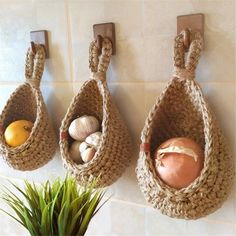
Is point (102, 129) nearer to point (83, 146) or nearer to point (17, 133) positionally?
point (83, 146)

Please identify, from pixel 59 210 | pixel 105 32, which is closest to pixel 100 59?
pixel 105 32

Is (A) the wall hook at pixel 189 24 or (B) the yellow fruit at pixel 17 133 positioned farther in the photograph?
(B) the yellow fruit at pixel 17 133

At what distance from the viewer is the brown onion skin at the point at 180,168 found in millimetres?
487

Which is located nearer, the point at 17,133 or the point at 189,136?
the point at 189,136

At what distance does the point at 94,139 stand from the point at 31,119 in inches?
7.8

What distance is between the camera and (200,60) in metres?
0.54

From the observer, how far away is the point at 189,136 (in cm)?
55

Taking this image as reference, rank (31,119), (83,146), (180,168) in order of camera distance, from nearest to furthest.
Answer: (180,168)
(83,146)
(31,119)

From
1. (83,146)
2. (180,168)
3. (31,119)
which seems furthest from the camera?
(31,119)

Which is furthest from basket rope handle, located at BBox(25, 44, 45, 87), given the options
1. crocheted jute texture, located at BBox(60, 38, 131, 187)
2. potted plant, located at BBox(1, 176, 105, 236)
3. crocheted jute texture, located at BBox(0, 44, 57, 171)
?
potted plant, located at BBox(1, 176, 105, 236)

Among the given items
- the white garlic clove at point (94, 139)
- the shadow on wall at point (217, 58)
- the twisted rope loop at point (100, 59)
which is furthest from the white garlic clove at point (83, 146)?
the shadow on wall at point (217, 58)

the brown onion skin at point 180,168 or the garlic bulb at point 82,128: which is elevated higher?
the garlic bulb at point 82,128

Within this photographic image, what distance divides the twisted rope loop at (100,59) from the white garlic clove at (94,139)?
0.33 ft

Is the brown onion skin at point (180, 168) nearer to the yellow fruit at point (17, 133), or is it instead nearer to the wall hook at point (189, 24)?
the wall hook at point (189, 24)
